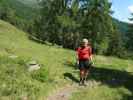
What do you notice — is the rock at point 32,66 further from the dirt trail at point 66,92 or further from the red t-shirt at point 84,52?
the red t-shirt at point 84,52

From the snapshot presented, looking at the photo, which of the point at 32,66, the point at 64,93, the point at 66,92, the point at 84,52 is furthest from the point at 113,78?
the point at 64,93

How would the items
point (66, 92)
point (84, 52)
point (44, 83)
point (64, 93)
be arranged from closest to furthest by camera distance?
point (64, 93)
point (66, 92)
point (44, 83)
point (84, 52)

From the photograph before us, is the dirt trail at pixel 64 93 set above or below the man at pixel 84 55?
below

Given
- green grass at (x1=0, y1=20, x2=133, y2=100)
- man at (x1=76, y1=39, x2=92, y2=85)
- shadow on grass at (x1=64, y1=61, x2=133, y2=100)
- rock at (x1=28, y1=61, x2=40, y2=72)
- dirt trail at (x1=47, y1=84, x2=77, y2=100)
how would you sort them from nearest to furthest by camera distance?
green grass at (x1=0, y1=20, x2=133, y2=100), dirt trail at (x1=47, y1=84, x2=77, y2=100), man at (x1=76, y1=39, x2=92, y2=85), rock at (x1=28, y1=61, x2=40, y2=72), shadow on grass at (x1=64, y1=61, x2=133, y2=100)

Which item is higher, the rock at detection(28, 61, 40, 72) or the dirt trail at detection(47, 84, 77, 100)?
the rock at detection(28, 61, 40, 72)

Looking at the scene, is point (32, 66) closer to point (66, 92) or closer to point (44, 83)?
point (44, 83)

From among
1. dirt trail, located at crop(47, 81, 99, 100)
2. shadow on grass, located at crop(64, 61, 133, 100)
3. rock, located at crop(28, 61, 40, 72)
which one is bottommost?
shadow on grass, located at crop(64, 61, 133, 100)

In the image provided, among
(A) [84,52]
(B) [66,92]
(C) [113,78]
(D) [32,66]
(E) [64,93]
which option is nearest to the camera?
(E) [64,93]

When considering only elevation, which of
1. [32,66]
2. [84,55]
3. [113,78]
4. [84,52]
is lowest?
[113,78]

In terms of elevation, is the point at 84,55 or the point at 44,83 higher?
the point at 84,55

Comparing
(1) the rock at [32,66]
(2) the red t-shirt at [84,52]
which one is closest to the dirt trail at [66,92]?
(2) the red t-shirt at [84,52]

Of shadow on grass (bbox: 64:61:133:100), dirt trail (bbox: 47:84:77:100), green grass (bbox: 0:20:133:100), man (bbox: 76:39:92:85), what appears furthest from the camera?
shadow on grass (bbox: 64:61:133:100)

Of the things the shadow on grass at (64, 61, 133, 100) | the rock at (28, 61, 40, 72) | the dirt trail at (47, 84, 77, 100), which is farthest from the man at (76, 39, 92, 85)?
the rock at (28, 61, 40, 72)

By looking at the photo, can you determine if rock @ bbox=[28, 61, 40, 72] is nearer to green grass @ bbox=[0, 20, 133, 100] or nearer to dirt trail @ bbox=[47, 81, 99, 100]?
green grass @ bbox=[0, 20, 133, 100]
